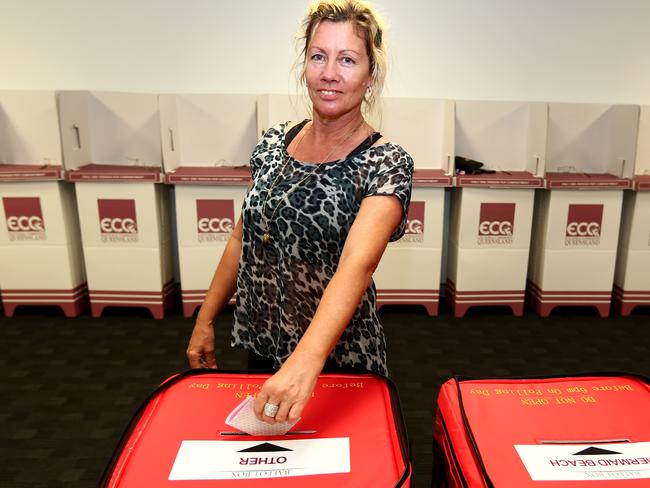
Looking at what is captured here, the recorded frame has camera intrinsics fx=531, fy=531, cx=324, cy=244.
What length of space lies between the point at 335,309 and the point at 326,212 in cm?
23

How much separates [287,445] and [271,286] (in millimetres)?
434

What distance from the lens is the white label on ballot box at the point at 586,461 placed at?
0.70 metres

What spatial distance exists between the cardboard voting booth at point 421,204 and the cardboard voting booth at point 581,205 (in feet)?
2.29

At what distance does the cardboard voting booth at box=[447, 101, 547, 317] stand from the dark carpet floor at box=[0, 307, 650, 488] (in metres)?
0.23

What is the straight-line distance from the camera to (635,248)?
137 inches

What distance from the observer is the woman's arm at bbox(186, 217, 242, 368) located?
1.22 metres

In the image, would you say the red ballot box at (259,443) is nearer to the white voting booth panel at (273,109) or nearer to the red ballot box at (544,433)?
the red ballot box at (544,433)

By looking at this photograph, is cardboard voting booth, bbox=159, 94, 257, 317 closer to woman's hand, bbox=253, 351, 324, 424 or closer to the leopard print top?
the leopard print top

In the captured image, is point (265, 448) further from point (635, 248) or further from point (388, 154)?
point (635, 248)

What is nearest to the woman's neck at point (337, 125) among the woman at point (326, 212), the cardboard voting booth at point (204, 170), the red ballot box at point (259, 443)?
the woman at point (326, 212)

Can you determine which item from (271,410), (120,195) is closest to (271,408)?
(271,410)

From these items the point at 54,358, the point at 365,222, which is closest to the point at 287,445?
the point at 365,222

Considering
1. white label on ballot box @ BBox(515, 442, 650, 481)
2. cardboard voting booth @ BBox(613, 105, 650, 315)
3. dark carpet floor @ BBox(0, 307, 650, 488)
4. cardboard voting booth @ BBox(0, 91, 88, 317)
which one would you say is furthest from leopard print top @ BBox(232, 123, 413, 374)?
cardboard voting booth @ BBox(613, 105, 650, 315)

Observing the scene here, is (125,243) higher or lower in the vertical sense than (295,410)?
lower
